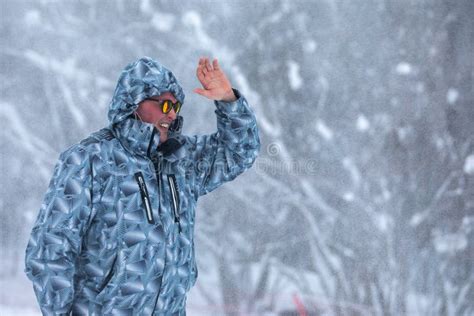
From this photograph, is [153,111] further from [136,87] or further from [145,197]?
[145,197]

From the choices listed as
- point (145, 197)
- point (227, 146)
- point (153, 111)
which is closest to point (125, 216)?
point (145, 197)

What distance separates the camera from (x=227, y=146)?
4.79 ft

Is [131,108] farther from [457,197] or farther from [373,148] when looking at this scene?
[457,197]

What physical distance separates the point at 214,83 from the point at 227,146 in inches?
6.4

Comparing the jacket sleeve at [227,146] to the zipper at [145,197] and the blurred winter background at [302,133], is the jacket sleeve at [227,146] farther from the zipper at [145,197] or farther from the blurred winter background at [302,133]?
the blurred winter background at [302,133]

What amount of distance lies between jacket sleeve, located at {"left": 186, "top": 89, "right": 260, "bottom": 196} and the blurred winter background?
1.23 m

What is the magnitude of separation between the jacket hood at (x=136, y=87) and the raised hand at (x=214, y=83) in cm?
11

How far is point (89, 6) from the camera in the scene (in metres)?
2.75

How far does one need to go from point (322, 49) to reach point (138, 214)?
67.1 inches

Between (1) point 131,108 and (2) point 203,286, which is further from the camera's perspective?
(2) point 203,286

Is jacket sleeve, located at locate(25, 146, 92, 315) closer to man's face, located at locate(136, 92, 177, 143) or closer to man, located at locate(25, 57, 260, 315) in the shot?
man, located at locate(25, 57, 260, 315)

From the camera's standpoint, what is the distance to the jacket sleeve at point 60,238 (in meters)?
1.13

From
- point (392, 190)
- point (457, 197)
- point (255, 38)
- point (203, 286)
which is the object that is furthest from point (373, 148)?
point (203, 286)

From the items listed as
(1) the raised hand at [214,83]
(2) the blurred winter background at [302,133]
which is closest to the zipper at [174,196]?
(1) the raised hand at [214,83]
